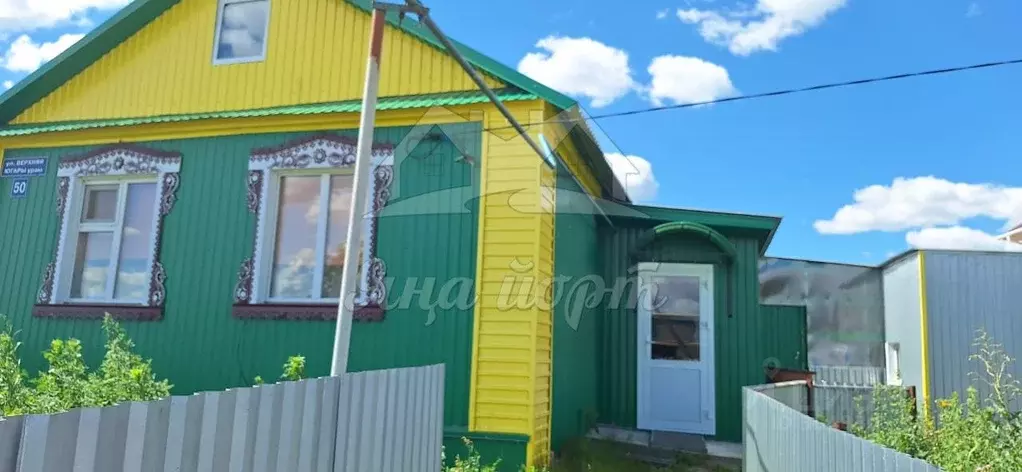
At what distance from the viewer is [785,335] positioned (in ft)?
27.2

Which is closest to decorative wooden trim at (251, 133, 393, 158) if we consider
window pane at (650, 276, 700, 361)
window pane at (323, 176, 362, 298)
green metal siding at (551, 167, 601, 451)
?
window pane at (323, 176, 362, 298)

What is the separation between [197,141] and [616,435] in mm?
5526

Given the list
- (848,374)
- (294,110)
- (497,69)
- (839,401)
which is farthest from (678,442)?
(294,110)

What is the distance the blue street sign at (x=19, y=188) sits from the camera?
736cm

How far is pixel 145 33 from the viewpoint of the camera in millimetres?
7453

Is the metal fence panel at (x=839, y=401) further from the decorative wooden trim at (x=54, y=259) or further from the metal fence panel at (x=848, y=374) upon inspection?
the decorative wooden trim at (x=54, y=259)

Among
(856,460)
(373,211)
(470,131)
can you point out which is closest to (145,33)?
(373,211)

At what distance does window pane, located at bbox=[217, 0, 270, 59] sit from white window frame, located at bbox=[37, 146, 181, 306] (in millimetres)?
1287

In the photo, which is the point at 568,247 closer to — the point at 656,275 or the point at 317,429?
the point at 656,275

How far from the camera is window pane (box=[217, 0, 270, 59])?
280 inches

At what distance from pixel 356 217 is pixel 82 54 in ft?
18.6

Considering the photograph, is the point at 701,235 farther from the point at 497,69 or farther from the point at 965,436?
the point at 965,436

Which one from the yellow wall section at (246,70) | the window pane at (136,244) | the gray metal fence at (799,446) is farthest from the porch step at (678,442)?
the window pane at (136,244)

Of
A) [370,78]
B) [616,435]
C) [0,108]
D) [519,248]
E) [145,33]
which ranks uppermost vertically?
[145,33]
